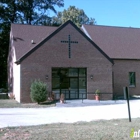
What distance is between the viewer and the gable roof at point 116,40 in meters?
31.6

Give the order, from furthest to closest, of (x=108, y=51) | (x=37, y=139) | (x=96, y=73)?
(x=108, y=51)
(x=96, y=73)
(x=37, y=139)

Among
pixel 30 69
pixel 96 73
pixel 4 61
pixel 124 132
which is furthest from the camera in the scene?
pixel 4 61

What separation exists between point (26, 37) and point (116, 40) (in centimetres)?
1235

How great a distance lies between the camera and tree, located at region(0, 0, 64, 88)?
4006cm

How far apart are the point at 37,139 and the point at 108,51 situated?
2443cm

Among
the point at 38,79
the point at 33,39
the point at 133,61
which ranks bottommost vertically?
the point at 38,79

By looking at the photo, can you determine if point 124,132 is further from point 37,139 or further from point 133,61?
point 133,61

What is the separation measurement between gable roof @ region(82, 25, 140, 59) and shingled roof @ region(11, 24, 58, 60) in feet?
21.2

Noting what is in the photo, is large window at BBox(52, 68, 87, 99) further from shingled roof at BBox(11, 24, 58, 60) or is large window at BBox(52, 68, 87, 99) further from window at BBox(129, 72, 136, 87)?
window at BBox(129, 72, 136, 87)

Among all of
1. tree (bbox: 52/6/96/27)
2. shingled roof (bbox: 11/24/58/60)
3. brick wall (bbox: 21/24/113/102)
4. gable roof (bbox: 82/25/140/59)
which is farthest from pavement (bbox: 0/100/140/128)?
tree (bbox: 52/6/96/27)

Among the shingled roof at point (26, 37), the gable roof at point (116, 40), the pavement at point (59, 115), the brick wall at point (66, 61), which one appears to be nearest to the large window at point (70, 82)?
the brick wall at point (66, 61)

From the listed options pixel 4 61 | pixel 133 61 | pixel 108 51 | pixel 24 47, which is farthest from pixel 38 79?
pixel 4 61

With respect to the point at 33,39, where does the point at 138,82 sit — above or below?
below

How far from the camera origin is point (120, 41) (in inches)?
1318
